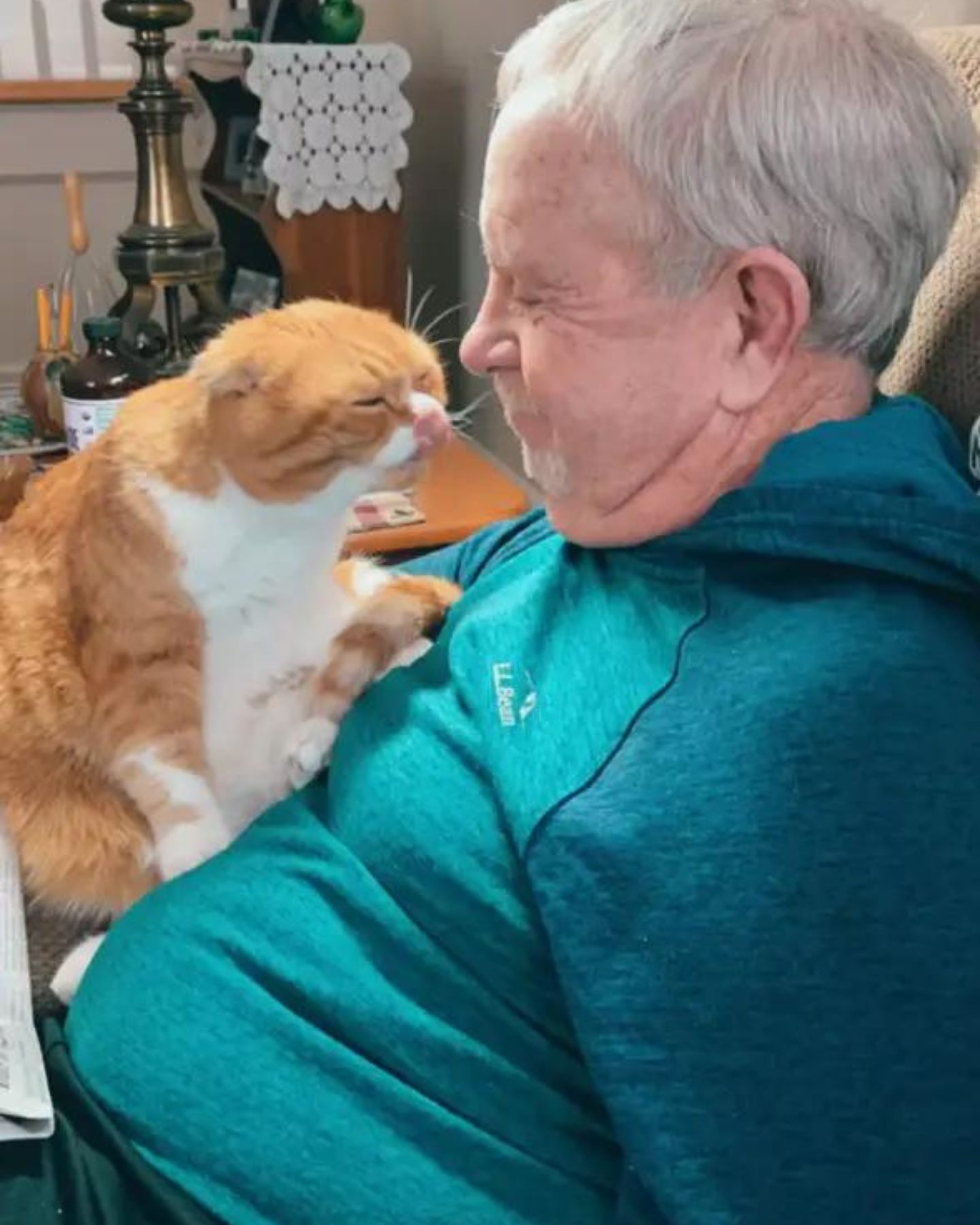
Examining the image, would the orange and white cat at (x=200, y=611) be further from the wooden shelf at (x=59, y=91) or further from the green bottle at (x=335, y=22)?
the wooden shelf at (x=59, y=91)

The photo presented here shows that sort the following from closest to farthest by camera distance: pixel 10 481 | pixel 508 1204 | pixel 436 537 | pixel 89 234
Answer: pixel 508 1204 → pixel 10 481 → pixel 436 537 → pixel 89 234

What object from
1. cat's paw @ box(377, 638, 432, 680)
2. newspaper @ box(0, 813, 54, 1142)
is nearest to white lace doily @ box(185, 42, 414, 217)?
cat's paw @ box(377, 638, 432, 680)

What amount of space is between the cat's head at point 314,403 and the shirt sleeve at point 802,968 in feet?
1.34

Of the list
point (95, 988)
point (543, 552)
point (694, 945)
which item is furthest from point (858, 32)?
point (95, 988)

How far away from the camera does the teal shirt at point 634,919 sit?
0.68 meters

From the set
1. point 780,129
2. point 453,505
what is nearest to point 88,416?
point 453,505

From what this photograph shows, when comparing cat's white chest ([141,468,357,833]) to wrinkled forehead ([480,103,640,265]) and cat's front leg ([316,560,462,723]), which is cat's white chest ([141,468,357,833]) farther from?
wrinkled forehead ([480,103,640,265])

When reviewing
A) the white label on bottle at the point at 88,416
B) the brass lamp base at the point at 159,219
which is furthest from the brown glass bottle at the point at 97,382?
the brass lamp base at the point at 159,219

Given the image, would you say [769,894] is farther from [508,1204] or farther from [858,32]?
[858,32]

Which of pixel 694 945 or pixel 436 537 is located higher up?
pixel 694 945

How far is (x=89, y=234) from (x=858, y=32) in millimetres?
1839

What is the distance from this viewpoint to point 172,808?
3.44 ft

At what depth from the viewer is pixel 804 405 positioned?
34.9 inches

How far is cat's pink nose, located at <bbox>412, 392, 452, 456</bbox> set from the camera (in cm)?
105
